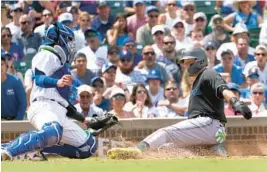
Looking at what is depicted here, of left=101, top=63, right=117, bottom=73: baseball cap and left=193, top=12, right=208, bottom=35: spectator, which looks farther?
left=193, top=12, right=208, bottom=35: spectator

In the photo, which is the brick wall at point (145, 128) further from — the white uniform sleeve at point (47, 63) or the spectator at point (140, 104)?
the white uniform sleeve at point (47, 63)

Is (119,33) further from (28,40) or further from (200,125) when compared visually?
(200,125)

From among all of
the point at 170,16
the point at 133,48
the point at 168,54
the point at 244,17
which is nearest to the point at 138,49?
the point at 133,48

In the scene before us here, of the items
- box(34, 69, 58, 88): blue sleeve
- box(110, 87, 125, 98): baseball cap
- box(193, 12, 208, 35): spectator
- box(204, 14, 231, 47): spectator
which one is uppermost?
box(193, 12, 208, 35): spectator

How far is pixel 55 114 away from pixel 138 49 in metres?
5.31

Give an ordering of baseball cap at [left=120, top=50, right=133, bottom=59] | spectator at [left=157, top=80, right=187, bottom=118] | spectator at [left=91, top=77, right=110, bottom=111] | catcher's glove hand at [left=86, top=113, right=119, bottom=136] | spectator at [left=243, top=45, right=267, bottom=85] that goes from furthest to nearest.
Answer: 1. baseball cap at [left=120, top=50, right=133, bottom=59]
2. spectator at [left=243, top=45, right=267, bottom=85]
3. spectator at [left=91, top=77, right=110, bottom=111]
4. spectator at [left=157, top=80, right=187, bottom=118]
5. catcher's glove hand at [left=86, top=113, right=119, bottom=136]

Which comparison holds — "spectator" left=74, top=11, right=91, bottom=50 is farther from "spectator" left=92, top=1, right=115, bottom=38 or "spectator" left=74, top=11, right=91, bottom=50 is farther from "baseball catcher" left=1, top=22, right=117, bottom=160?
"baseball catcher" left=1, top=22, right=117, bottom=160

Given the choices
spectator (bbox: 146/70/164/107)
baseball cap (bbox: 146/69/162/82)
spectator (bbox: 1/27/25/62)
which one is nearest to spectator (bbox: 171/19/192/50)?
baseball cap (bbox: 146/69/162/82)

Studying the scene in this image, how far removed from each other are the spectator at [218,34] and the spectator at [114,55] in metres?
1.65

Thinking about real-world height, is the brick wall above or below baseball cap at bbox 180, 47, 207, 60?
below

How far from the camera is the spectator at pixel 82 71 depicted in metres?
13.2

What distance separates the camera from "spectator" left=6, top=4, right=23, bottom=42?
14755 millimetres

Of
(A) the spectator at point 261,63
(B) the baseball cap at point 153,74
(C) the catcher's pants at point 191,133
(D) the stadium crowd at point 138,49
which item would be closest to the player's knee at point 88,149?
(C) the catcher's pants at point 191,133

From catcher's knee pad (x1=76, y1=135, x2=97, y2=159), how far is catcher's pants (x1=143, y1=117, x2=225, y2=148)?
0.95 meters
